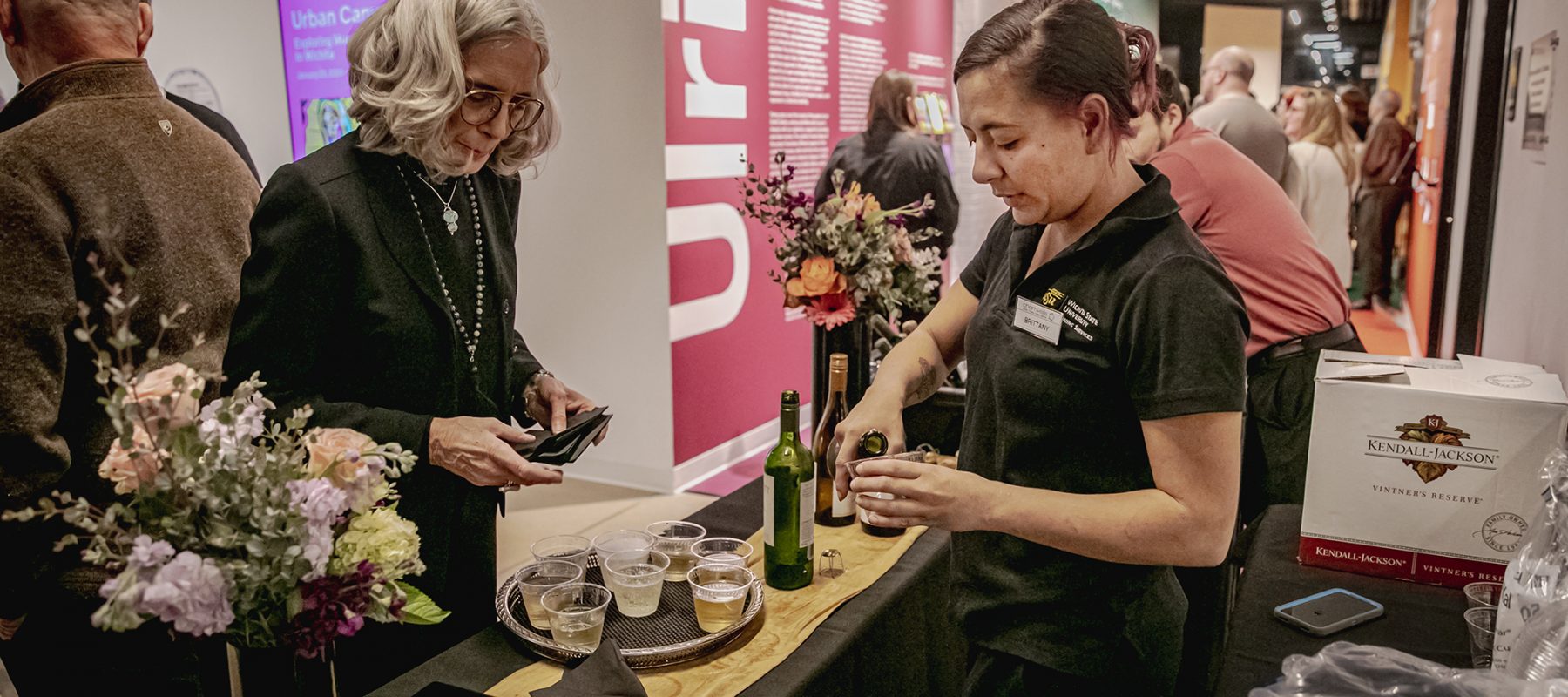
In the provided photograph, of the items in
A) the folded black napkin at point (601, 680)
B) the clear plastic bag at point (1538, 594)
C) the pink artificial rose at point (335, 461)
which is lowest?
the folded black napkin at point (601, 680)

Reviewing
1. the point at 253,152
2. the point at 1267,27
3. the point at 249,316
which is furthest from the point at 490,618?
the point at 1267,27

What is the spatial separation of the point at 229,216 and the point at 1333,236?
5631 mm

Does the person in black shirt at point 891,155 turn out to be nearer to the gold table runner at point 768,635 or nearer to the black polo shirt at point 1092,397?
the gold table runner at point 768,635

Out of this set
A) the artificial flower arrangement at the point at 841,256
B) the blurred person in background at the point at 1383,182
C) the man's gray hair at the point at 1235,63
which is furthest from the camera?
the blurred person in background at the point at 1383,182

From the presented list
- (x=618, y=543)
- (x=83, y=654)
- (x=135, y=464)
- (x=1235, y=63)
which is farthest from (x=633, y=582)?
(x=1235, y=63)

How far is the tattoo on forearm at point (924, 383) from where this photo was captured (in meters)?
1.57

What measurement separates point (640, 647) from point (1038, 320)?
666 millimetres

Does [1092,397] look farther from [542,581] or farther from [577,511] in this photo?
[577,511]

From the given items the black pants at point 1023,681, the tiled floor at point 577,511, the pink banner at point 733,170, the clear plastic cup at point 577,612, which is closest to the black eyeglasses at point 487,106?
the clear plastic cup at point 577,612

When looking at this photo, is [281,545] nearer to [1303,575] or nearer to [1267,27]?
[1303,575]

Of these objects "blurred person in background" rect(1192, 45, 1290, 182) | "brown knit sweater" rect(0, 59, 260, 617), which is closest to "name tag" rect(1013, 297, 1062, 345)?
"brown knit sweater" rect(0, 59, 260, 617)

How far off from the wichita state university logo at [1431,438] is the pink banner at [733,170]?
Result: 318cm

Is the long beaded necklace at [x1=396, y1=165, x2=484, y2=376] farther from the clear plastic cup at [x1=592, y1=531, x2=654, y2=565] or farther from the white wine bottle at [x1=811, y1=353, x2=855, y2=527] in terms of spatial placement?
the white wine bottle at [x1=811, y1=353, x2=855, y2=527]

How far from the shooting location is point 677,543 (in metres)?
1.64
